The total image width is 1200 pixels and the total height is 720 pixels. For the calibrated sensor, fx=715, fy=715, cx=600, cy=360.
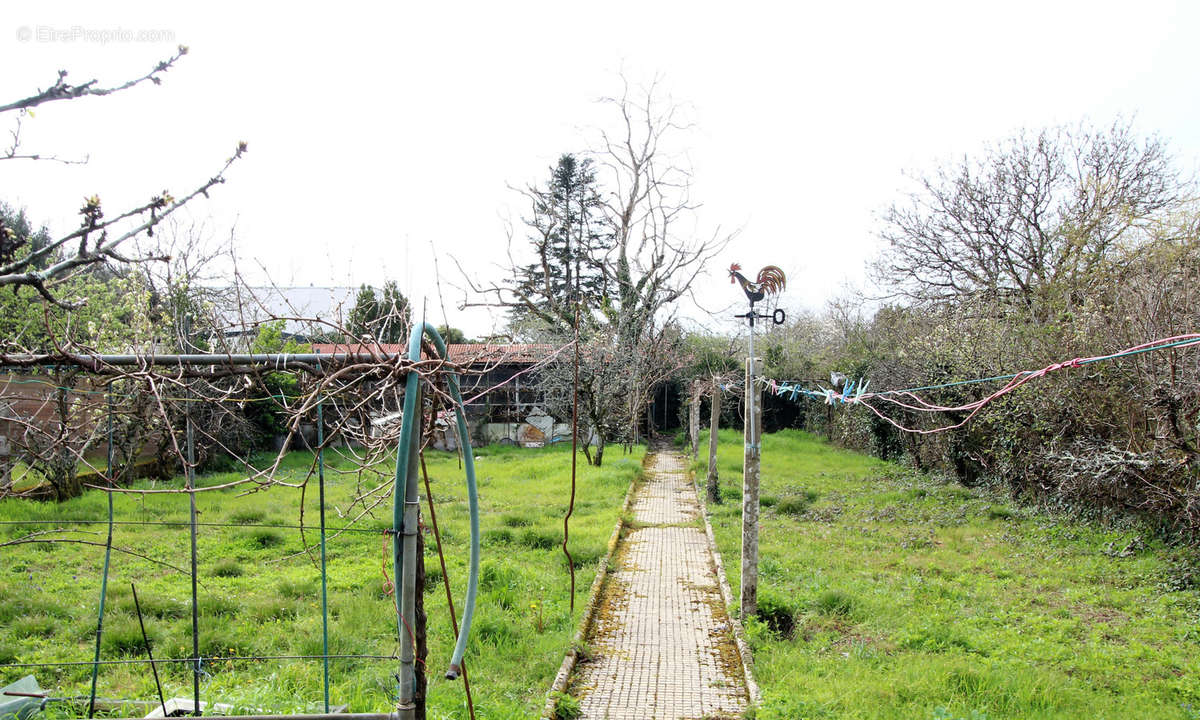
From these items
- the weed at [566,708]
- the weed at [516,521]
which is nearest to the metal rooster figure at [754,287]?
the weed at [566,708]

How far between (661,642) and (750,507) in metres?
1.34

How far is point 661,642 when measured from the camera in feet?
18.6

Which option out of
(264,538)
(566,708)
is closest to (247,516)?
(264,538)

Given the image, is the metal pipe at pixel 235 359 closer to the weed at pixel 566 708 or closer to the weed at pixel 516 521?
the weed at pixel 566 708

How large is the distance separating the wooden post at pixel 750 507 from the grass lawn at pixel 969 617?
182 mm

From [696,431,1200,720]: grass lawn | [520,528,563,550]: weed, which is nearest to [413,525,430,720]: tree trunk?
[696,431,1200,720]: grass lawn

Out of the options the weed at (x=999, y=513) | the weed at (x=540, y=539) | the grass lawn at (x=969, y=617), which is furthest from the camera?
the weed at (x=999, y=513)

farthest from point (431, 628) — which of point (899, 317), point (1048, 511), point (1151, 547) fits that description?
point (899, 317)

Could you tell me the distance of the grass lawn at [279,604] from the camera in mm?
4500

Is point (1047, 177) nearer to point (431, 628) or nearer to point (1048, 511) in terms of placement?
point (1048, 511)

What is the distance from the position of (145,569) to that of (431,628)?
3843 millimetres

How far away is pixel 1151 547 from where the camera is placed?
7363mm

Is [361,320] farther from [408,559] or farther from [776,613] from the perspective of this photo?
[776,613]

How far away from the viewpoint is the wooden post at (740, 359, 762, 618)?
19.5ft
